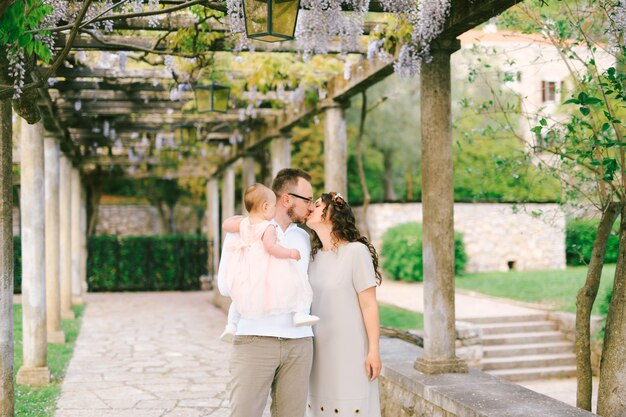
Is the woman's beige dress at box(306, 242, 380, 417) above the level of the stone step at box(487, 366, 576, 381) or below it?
above

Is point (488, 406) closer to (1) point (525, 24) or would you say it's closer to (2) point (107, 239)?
(1) point (525, 24)

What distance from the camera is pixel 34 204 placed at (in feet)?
21.4

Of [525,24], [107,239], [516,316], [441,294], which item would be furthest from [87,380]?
[107,239]

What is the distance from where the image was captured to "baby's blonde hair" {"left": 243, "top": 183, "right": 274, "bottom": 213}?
2.92 m

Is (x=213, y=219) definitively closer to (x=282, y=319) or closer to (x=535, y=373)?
(x=535, y=373)

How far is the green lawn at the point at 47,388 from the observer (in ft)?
17.1

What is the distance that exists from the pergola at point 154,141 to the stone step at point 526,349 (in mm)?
3249

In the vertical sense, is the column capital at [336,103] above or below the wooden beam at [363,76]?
below

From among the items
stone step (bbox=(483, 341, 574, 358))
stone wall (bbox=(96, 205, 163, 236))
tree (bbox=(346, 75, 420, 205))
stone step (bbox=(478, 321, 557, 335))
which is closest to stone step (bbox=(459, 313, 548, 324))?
stone step (bbox=(478, 321, 557, 335))

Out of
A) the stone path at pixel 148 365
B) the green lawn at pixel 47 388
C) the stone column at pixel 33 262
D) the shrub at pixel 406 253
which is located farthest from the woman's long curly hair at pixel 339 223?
the shrub at pixel 406 253

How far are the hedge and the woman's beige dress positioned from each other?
13563 millimetres

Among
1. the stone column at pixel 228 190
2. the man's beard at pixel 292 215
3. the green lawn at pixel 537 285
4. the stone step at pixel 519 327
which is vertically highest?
the stone column at pixel 228 190

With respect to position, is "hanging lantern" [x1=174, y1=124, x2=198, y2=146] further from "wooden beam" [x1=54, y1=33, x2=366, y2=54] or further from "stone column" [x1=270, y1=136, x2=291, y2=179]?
"wooden beam" [x1=54, y1=33, x2=366, y2=54]

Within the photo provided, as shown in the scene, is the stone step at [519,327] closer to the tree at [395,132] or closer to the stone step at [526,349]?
the stone step at [526,349]
